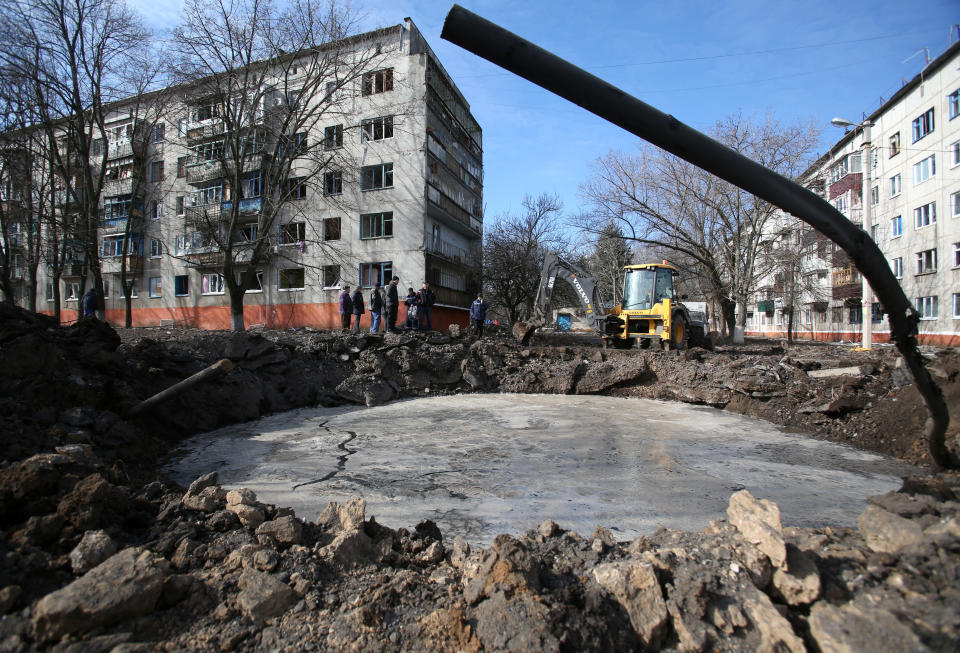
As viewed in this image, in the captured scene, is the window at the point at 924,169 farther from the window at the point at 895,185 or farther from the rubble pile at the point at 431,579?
the rubble pile at the point at 431,579

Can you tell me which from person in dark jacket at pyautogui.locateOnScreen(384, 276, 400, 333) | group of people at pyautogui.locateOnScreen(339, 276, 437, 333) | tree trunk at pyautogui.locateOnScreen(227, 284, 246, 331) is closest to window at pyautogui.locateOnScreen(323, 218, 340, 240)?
tree trunk at pyautogui.locateOnScreen(227, 284, 246, 331)

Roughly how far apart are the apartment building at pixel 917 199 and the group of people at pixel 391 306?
649 inches

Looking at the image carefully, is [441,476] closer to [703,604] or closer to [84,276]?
[703,604]

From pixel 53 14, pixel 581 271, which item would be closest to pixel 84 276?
pixel 53 14

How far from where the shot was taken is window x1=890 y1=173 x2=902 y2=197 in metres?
27.6

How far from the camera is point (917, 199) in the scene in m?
25.7

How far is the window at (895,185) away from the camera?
90.5ft

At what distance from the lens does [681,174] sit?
2325 cm

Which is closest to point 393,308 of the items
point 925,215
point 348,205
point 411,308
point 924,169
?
point 411,308

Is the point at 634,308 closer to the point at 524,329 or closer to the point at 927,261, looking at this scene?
the point at 524,329

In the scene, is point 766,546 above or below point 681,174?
below

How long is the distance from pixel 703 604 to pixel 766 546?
19.7 inches

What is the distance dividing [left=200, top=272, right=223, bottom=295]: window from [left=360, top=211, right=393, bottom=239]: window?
994 centimetres

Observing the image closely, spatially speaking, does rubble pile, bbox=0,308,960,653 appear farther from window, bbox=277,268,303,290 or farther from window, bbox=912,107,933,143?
window, bbox=912,107,933,143
